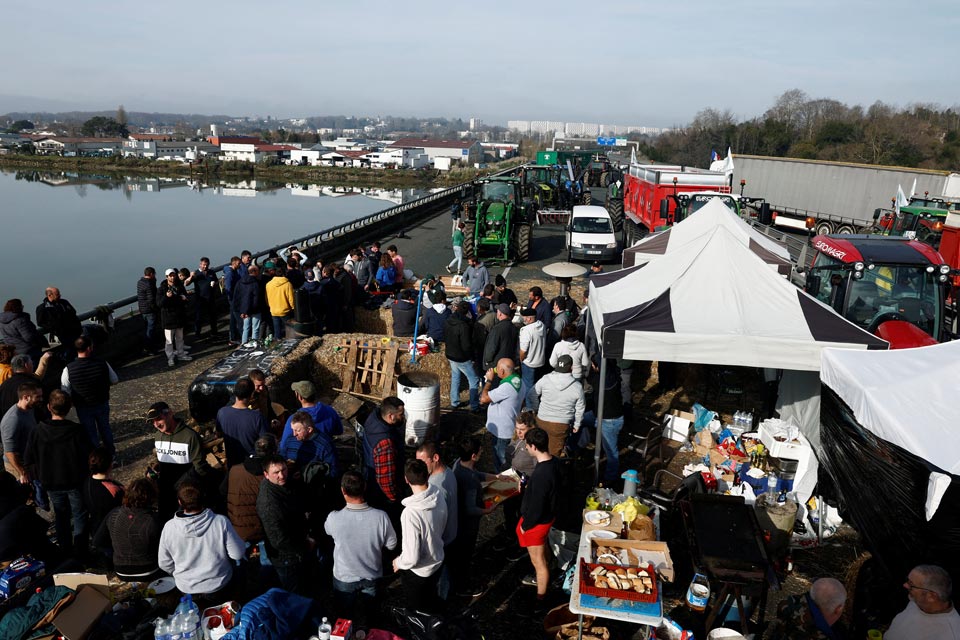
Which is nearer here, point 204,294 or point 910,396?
point 910,396

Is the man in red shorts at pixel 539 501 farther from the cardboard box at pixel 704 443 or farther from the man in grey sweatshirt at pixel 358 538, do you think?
the cardboard box at pixel 704 443

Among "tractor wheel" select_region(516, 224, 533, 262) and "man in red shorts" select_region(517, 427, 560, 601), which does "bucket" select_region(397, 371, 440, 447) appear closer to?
"man in red shorts" select_region(517, 427, 560, 601)

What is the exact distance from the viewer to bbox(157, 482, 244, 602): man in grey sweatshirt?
4.16m

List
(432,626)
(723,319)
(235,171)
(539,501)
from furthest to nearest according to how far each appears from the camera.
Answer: (235,171), (723,319), (539,501), (432,626)

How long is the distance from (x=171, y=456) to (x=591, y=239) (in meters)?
15.4

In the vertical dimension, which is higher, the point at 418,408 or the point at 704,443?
the point at 418,408

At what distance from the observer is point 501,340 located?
320 inches

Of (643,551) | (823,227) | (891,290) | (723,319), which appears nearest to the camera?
(643,551)

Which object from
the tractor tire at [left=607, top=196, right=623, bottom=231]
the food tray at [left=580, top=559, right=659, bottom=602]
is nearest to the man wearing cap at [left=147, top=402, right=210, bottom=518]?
the food tray at [left=580, top=559, right=659, bottom=602]

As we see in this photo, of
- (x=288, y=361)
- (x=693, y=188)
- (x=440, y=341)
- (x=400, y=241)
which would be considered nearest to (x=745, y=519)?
(x=440, y=341)

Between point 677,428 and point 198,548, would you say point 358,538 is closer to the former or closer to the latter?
point 198,548

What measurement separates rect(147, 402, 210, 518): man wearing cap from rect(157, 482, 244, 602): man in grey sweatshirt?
3.03ft

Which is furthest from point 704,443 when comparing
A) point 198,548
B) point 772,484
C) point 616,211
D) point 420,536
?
point 616,211

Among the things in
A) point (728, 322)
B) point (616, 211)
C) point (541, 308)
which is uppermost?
point (616, 211)
